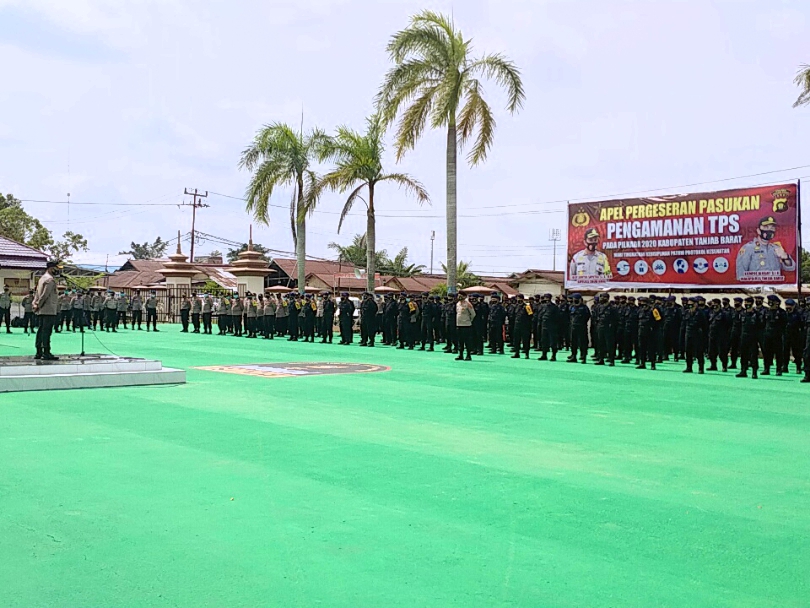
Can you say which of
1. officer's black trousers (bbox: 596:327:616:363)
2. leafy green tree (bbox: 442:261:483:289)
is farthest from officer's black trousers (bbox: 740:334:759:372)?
leafy green tree (bbox: 442:261:483:289)

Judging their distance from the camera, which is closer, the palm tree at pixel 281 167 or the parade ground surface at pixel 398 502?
the parade ground surface at pixel 398 502

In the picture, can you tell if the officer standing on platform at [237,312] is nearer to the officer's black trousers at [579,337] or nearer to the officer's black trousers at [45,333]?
the officer's black trousers at [579,337]

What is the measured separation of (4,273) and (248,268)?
1013 centimetres

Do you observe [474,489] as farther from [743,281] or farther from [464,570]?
[743,281]

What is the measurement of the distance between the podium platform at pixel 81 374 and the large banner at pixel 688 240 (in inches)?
597

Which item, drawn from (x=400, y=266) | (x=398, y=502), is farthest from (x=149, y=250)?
(x=398, y=502)

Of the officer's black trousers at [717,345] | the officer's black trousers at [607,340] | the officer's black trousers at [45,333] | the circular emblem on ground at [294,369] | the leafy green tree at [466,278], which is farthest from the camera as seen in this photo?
the leafy green tree at [466,278]

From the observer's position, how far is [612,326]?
1802cm

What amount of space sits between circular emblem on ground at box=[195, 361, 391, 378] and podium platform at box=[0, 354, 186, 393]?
2.04m

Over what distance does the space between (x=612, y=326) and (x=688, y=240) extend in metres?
6.08

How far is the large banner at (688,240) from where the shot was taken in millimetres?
20875

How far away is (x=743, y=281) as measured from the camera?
21.5 metres

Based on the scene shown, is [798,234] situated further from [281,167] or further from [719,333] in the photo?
[281,167]

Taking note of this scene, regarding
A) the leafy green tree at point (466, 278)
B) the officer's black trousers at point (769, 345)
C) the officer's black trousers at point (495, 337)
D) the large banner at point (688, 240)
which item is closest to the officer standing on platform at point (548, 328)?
the officer's black trousers at point (495, 337)
